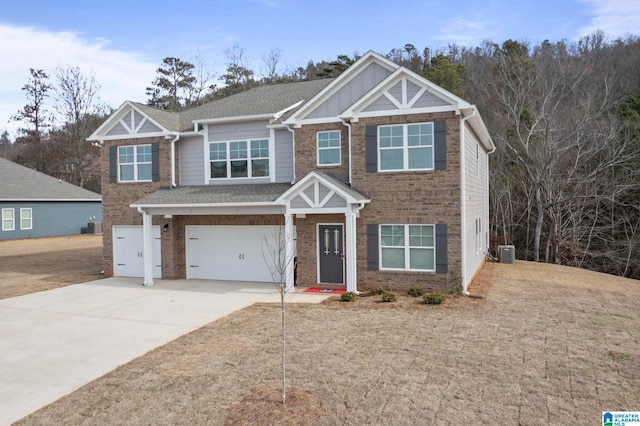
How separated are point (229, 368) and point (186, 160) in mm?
11009

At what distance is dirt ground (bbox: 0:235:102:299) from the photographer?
15773mm

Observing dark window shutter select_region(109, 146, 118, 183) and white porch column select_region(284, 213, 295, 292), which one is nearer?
white porch column select_region(284, 213, 295, 292)

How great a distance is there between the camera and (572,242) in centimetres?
2356

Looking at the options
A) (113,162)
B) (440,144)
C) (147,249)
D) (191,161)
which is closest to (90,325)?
(147,249)

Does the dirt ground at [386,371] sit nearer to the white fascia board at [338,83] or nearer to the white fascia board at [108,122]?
the white fascia board at [338,83]

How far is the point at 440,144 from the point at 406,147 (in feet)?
3.14

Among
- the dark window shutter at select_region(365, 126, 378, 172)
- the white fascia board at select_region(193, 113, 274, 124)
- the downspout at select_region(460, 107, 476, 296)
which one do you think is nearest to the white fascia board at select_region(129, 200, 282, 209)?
the dark window shutter at select_region(365, 126, 378, 172)

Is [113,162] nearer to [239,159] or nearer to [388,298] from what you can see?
[239,159]

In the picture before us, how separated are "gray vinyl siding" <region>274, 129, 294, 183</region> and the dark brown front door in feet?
7.71

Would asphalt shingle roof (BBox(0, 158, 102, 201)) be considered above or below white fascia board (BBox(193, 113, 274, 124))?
below

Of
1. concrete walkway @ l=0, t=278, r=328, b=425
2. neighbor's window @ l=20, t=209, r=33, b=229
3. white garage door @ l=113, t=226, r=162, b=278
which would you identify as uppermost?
neighbor's window @ l=20, t=209, r=33, b=229

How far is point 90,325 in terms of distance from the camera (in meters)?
10.5

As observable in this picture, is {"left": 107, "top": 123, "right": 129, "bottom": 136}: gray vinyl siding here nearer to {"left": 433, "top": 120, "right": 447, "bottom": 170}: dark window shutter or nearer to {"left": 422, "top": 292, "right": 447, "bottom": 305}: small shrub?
{"left": 433, "top": 120, "right": 447, "bottom": 170}: dark window shutter

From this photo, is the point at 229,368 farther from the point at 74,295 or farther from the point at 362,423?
the point at 74,295
